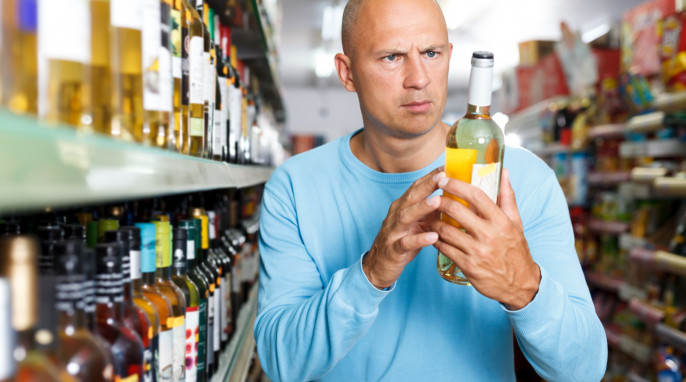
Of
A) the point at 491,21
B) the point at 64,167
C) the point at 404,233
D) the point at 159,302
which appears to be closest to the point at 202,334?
the point at 159,302

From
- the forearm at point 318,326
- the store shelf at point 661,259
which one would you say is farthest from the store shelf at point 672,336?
the forearm at point 318,326

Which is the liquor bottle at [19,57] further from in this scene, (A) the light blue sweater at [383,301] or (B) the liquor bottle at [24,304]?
(A) the light blue sweater at [383,301]

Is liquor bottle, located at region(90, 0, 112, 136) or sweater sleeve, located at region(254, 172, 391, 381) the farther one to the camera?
sweater sleeve, located at region(254, 172, 391, 381)

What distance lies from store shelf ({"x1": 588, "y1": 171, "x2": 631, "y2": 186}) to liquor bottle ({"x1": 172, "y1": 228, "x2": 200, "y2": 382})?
356 centimetres

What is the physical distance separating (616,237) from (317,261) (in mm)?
3760

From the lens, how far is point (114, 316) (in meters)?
0.81

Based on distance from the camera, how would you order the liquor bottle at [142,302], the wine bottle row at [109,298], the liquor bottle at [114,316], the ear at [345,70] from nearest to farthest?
the wine bottle row at [109,298], the liquor bottle at [114,316], the liquor bottle at [142,302], the ear at [345,70]

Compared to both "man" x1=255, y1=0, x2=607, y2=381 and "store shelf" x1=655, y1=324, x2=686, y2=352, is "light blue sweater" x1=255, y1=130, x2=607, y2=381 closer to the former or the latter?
"man" x1=255, y1=0, x2=607, y2=381

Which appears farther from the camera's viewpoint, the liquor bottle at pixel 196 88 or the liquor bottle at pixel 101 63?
the liquor bottle at pixel 196 88

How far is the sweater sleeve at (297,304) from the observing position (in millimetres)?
1206

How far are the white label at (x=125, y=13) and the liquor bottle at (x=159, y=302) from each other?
35 centimetres

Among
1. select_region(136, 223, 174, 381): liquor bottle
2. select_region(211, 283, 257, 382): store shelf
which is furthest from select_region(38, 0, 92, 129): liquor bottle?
select_region(211, 283, 257, 382): store shelf

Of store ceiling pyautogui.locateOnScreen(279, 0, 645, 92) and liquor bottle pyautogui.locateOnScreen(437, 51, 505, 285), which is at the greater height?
store ceiling pyautogui.locateOnScreen(279, 0, 645, 92)

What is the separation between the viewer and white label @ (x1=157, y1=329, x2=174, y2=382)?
100 cm
